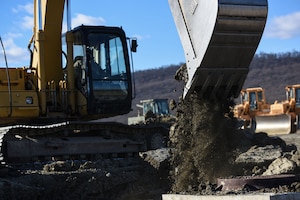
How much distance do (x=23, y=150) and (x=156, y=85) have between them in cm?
10474

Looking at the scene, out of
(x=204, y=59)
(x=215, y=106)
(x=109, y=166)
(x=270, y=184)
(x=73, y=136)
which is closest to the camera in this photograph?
(x=270, y=184)

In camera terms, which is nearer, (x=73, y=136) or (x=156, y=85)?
(x=73, y=136)

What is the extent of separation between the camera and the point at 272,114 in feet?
90.1

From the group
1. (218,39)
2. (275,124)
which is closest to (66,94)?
(218,39)

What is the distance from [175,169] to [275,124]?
19280 millimetres

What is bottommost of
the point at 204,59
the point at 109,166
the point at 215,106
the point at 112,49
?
the point at 109,166

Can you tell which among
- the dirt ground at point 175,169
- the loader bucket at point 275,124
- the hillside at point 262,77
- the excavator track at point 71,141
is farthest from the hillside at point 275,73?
the dirt ground at point 175,169

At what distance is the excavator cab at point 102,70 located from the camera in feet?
37.1

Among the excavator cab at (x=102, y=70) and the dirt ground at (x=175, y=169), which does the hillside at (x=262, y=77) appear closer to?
the excavator cab at (x=102, y=70)

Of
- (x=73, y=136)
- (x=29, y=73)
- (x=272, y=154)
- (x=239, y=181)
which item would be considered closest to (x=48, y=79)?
(x=29, y=73)

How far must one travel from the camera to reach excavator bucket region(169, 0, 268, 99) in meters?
6.35

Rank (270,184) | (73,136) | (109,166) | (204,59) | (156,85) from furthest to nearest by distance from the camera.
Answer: (156,85) < (73,136) < (109,166) < (204,59) < (270,184)

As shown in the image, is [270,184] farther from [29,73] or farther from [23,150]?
[29,73]

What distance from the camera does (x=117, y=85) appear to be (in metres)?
11.5
